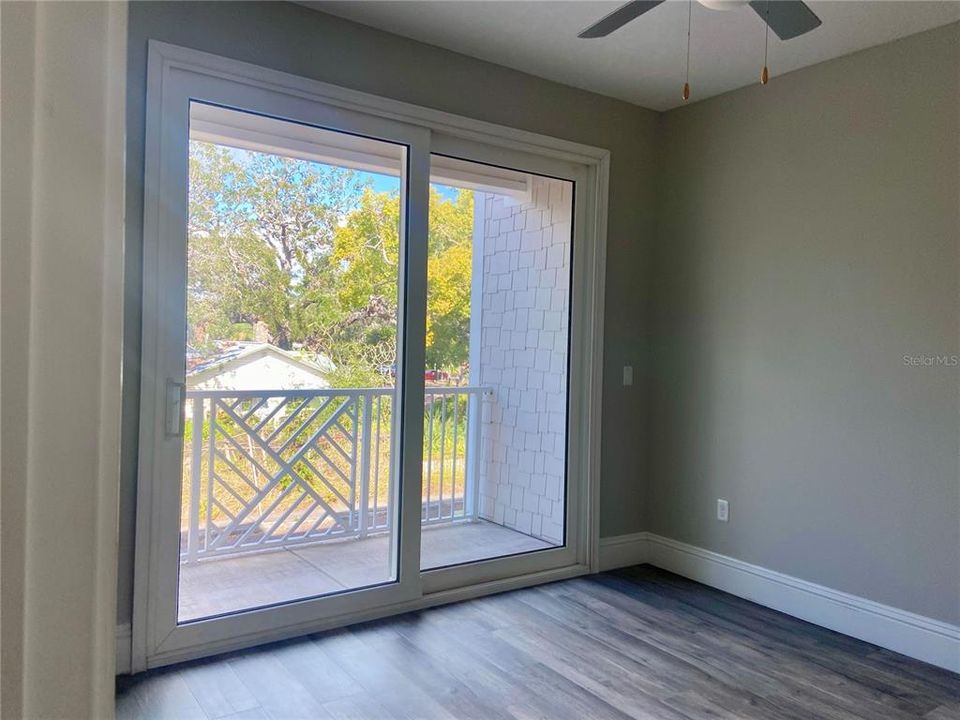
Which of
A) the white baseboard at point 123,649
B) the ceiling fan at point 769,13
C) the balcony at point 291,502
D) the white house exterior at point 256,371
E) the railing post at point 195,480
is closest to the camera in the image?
the ceiling fan at point 769,13

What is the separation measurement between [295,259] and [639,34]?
6.49 feet

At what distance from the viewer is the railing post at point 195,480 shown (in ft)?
12.7

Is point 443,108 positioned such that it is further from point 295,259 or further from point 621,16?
point 621,16

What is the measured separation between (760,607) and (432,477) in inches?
91.2

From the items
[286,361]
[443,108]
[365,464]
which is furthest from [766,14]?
[365,464]

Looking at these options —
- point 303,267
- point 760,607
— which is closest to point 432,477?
point 303,267

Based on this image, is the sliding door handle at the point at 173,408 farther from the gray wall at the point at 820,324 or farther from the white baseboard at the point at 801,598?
the gray wall at the point at 820,324

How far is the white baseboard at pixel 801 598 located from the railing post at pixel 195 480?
7.67ft

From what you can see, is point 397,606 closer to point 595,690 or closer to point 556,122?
point 595,690

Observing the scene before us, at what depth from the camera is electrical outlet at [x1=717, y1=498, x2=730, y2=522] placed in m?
3.64

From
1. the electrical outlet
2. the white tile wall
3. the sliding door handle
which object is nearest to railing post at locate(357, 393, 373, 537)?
the white tile wall

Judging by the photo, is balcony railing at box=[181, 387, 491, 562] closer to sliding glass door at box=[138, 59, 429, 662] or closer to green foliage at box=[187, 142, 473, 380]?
sliding glass door at box=[138, 59, 429, 662]

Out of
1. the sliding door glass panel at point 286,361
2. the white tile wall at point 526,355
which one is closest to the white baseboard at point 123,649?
the sliding door glass panel at point 286,361

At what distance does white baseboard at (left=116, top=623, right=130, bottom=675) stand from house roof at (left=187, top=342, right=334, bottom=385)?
1.27 metres
